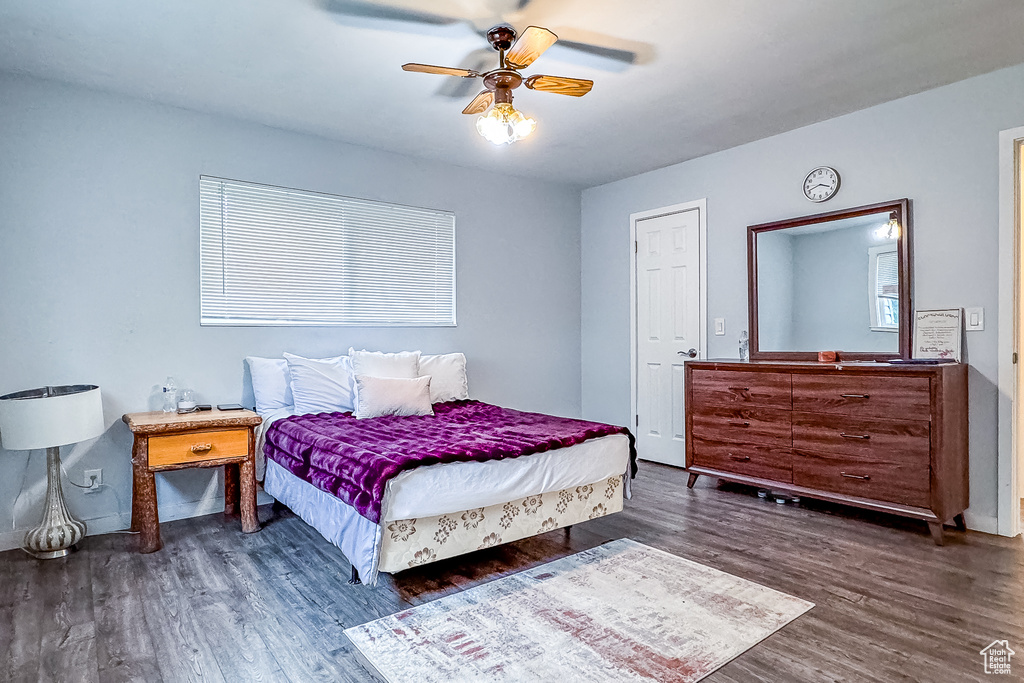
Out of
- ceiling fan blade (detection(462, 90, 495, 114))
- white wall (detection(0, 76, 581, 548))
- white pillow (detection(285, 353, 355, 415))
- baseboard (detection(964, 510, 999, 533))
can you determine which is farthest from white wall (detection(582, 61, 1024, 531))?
white pillow (detection(285, 353, 355, 415))

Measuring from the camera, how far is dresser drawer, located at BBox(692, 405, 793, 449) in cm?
358

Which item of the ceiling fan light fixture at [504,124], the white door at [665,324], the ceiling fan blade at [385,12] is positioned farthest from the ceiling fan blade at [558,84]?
the white door at [665,324]

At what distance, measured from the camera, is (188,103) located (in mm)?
3418

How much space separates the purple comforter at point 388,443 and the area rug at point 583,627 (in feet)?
1.65

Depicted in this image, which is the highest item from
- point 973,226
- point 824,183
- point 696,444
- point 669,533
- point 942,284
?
point 824,183

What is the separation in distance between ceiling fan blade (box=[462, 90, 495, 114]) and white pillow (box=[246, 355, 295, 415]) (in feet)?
6.70

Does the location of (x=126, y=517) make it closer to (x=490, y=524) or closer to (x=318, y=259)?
(x=318, y=259)

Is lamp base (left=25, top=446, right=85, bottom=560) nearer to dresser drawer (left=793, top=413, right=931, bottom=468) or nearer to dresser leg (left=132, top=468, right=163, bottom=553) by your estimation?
dresser leg (left=132, top=468, right=163, bottom=553)

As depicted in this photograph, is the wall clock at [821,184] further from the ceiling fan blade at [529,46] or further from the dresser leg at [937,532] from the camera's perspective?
the ceiling fan blade at [529,46]

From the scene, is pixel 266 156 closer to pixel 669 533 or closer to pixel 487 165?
pixel 487 165

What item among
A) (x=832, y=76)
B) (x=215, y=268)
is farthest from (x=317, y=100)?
(x=832, y=76)

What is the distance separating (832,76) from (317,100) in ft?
9.61

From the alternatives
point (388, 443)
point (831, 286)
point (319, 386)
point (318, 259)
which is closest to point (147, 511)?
point (319, 386)

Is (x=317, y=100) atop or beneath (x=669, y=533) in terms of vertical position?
atop
